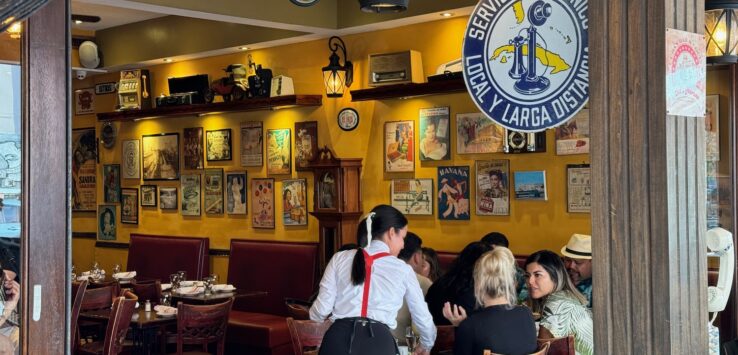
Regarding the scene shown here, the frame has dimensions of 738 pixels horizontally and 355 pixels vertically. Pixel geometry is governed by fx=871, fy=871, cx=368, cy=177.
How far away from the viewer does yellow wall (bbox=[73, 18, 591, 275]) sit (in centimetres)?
715

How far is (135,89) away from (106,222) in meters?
2.01

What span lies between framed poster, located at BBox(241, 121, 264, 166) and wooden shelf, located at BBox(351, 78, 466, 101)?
5.35 ft

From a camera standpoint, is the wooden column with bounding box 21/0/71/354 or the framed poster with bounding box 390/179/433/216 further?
the framed poster with bounding box 390/179/433/216

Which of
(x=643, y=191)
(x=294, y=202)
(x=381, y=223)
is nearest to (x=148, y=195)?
(x=294, y=202)

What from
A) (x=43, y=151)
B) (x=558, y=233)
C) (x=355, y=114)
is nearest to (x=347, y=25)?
(x=355, y=114)

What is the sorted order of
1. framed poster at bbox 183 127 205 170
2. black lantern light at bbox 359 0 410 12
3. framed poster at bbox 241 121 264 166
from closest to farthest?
black lantern light at bbox 359 0 410 12
framed poster at bbox 241 121 264 166
framed poster at bbox 183 127 205 170

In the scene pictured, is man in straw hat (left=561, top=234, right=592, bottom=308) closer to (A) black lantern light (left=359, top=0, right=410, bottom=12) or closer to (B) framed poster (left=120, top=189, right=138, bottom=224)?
(A) black lantern light (left=359, top=0, right=410, bottom=12)

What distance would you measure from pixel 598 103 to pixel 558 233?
4189mm

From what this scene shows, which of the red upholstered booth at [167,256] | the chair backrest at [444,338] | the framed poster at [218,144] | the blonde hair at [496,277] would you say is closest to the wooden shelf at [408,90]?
the framed poster at [218,144]

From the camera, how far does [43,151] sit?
3092 mm

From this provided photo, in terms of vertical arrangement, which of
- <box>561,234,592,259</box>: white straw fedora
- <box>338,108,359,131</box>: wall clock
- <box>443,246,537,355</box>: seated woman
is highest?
<box>338,108,359,131</box>: wall clock

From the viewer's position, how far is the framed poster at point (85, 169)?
1193 cm

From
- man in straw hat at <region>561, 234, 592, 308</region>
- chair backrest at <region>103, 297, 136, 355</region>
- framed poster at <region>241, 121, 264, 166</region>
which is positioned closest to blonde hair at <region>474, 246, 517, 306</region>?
man in straw hat at <region>561, 234, 592, 308</region>

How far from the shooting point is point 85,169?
12.1 meters
